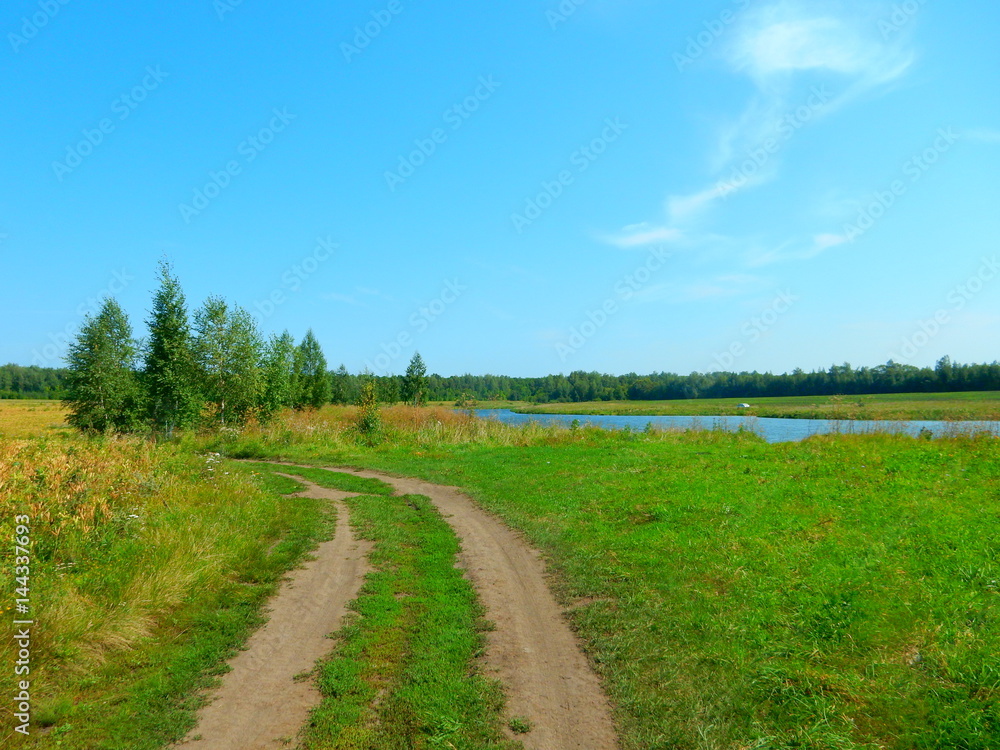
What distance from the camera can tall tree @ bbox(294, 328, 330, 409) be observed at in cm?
5523

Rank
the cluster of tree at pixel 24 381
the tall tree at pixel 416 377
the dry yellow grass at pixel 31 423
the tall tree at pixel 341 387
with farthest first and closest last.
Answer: the cluster of tree at pixel 24 381
the tall tree at pixel 341 387
the tall tree at pixel 416 377
the dry yellow grass at pixel 31 423

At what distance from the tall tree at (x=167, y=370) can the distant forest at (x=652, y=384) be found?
3.46m

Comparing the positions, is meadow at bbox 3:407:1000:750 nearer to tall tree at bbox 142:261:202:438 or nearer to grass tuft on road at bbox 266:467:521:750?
grass tuft on road at bbox 266:467:521:750

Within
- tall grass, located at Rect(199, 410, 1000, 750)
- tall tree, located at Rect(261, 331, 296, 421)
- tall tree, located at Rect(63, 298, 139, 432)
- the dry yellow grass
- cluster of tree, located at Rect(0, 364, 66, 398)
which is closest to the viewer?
tall grass, located at Rect(199, 410, 1000, 750)

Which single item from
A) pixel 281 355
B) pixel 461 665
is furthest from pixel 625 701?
pixel 281 355

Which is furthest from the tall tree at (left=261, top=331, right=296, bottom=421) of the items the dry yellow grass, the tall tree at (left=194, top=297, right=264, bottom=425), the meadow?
the meadow

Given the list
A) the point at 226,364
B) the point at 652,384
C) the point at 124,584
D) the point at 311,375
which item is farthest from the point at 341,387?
the point at 124,584

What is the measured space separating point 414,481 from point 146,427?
49.9 ft

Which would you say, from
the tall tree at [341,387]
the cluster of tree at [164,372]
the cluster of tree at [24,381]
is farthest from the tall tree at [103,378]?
the cluster of tree at [24,381]

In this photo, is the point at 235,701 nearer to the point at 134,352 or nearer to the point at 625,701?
the point at 625,701

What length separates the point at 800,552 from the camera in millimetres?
7398

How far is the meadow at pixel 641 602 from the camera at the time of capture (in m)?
4.02

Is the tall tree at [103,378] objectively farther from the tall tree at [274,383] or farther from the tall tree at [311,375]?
the tall tree at [311,375]

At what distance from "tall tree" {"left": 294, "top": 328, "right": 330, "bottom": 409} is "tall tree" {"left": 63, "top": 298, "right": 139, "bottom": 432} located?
91.4 feet
